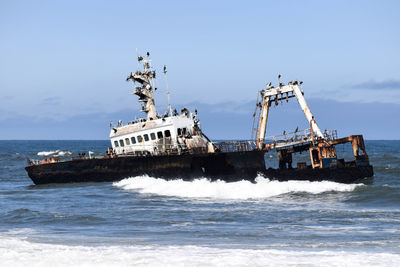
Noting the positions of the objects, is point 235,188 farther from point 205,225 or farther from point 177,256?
point 177,256

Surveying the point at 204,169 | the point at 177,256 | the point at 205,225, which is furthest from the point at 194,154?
the point at 177,256

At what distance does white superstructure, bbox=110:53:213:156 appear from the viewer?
114ft

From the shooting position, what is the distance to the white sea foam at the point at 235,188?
2925 cm

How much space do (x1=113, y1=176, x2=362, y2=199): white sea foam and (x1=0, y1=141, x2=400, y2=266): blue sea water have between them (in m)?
0.06

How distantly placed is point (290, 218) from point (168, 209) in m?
5.82

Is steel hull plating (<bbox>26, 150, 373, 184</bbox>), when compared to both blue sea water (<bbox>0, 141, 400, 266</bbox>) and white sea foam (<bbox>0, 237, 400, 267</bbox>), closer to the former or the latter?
blue sea water (<bbox>0, 141, 400, 266</bbox>)

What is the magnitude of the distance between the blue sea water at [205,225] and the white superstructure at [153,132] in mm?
2895

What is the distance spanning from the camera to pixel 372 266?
11641 millimetres

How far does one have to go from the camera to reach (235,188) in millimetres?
30531

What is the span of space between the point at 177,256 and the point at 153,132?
2355 centimetres

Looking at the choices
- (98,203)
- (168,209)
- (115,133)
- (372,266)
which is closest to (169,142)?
(115,133)

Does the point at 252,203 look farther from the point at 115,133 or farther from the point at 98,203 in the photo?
the point at 115,133

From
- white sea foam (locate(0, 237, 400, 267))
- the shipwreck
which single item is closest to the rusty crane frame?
the shipwreck

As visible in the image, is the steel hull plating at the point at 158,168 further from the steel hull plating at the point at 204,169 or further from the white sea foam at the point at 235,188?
the white sea foam at the point at 235,188
